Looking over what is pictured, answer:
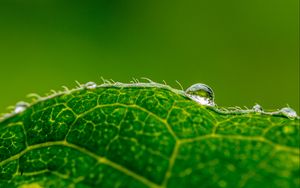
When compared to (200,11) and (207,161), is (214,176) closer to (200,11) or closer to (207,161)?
(207,161)

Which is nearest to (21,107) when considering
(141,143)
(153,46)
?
(141,143)

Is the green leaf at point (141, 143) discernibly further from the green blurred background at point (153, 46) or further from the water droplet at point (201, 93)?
the green blurred background at point (153, 46)

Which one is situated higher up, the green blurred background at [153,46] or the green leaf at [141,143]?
the green blurred background at [153,46]

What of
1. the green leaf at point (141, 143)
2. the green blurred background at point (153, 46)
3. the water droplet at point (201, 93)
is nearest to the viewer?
the green leaf at point (141, 143)

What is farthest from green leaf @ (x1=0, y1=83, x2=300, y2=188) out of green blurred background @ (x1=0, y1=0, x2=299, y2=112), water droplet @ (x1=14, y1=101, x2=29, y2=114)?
green blurred background @ (x1=0, y1=0, x2=299, y2=112)

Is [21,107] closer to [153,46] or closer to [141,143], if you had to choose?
[141,143]

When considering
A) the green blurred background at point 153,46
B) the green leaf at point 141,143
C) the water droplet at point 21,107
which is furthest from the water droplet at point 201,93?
the green blurred background at point 153,46

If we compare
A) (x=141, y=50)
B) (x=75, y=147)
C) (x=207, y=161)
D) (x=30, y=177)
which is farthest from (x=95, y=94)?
(x=141, y=50)
